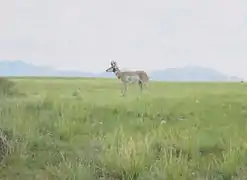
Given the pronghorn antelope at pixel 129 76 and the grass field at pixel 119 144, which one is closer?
the grass field at pixel 119 144

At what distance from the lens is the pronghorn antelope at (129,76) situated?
49.3 ft

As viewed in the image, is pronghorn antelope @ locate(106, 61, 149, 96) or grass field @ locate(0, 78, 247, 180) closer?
grass field @ locate(0, 78, 247, 180)

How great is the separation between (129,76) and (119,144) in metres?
8.66

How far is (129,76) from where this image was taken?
15.2 m

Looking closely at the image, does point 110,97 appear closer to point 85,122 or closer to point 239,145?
point 85,122

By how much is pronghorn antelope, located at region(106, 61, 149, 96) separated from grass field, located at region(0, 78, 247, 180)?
550cm

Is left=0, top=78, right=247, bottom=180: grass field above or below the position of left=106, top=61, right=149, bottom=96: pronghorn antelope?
below

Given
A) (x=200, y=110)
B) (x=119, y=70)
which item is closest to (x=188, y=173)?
(x=200, y=110)

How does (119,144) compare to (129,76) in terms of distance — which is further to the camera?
(129,76)

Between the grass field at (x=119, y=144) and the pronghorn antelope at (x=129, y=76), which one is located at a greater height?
the pronghorn antelope at (x=129, y=76)

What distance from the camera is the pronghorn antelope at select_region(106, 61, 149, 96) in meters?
15.0

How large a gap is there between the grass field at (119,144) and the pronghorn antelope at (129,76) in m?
5.50

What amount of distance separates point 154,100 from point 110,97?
126cm

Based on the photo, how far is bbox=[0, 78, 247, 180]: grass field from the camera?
605 cm
